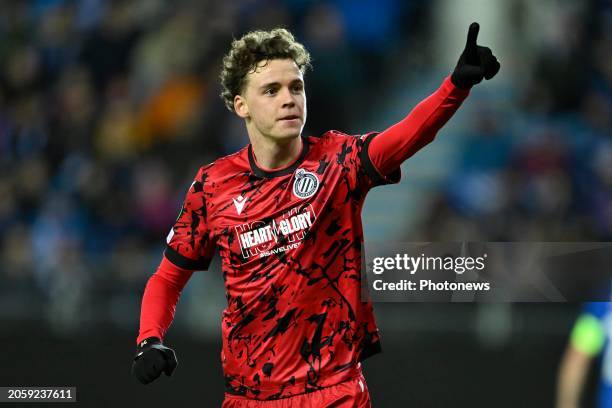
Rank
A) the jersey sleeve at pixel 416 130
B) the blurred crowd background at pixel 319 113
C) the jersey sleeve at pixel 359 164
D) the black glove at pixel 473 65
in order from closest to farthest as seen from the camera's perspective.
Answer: the black glove at pixel 473 65, the jersey sleeve at pixel 416 130, the jersey sleeve at pixel 359 164, the blurred crowd background at pixel 319 113

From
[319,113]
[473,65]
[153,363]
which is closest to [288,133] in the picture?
[473,65]

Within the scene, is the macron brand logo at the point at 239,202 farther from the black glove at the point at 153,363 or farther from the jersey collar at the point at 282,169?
the black glove at the point at 153,363

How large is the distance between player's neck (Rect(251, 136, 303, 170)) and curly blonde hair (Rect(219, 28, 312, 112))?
0.25 m

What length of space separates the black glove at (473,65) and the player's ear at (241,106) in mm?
959

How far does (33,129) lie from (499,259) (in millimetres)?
4847

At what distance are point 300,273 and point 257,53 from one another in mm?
805

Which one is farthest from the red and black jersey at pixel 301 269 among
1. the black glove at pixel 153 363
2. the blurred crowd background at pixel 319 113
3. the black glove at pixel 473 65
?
the blurred crowd background at pixel 319 113

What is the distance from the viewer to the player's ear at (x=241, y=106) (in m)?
3.93

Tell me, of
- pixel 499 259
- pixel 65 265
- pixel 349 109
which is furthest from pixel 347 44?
pixel 499 259

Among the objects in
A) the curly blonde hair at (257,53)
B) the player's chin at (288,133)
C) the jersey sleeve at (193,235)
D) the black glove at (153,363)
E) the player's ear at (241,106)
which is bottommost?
the black glove at (153,363)

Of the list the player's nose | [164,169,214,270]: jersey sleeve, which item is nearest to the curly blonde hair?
the player's nose

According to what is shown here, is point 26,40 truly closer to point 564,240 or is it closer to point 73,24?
point 73,24

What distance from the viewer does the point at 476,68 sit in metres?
3.18

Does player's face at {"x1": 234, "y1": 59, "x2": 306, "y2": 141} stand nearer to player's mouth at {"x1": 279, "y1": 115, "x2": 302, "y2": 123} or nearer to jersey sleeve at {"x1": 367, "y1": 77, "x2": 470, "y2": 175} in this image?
player's mouth at {"x1": 279, "y1": 115, "x2": 302, "y2": 123}
